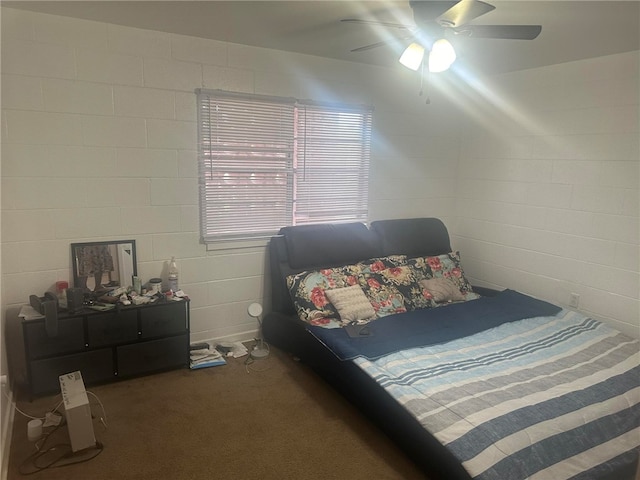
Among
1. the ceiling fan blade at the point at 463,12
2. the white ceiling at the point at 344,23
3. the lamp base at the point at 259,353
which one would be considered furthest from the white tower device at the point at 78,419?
the ceiling fan blade at the point at 463,12

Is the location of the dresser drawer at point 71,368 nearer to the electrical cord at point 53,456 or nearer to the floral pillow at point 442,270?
the electrical cord at point 53,456

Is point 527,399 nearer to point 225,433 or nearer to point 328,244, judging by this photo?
point 225,433

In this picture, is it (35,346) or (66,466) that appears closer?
(66,466)

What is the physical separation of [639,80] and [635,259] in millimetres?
1221

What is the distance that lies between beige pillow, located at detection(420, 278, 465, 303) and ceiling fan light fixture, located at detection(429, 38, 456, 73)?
178 cm

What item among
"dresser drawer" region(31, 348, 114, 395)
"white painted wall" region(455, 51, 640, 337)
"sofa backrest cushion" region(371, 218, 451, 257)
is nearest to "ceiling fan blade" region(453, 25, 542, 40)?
"white painted wall" region(455, 51, 640, 337)

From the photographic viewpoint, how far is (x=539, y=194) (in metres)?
3.63

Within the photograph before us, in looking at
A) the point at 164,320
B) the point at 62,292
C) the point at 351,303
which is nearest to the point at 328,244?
the point at 351,303

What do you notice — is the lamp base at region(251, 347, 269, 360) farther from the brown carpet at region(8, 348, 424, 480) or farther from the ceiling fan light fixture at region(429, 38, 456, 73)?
the ceiling fan light fixture at region(429, 38, 456, 73)

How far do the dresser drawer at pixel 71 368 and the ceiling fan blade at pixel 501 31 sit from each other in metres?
2.78

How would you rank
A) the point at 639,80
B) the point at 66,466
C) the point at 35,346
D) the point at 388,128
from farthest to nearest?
the point at 388,128, the point at 639,80, the point at 35,346, the point at 66,466

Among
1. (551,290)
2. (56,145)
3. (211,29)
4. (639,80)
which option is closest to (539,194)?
(551,290)

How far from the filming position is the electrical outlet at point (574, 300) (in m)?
3.42

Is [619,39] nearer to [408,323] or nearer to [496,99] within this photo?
[496,99]
